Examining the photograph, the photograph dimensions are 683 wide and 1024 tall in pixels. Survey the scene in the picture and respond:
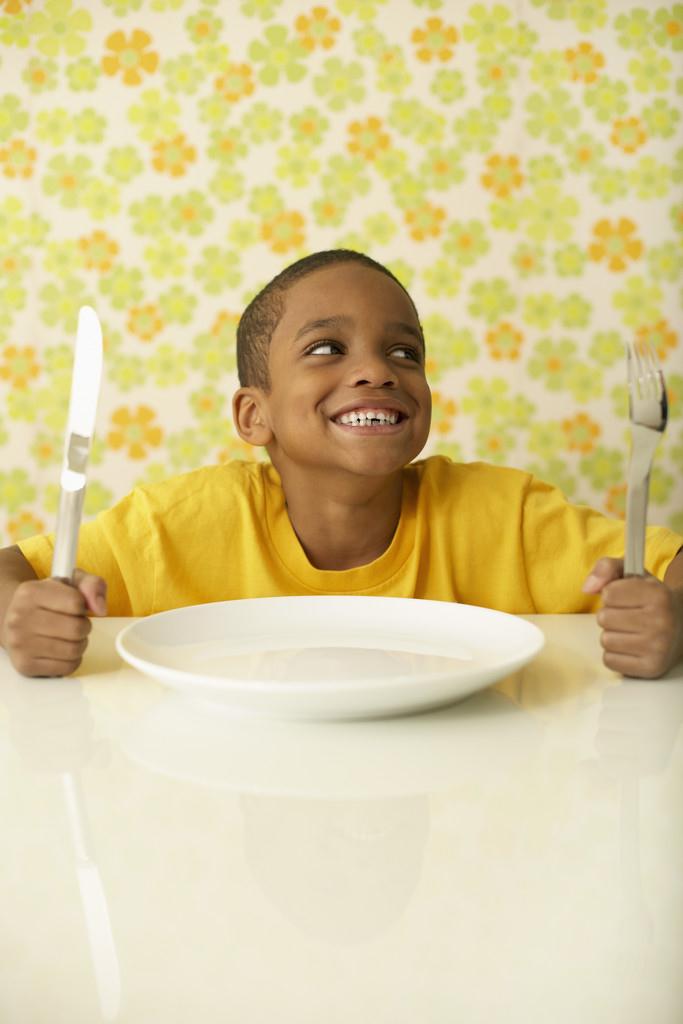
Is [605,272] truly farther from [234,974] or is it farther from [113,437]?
[234,974]

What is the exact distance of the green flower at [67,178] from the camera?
2.67 meters

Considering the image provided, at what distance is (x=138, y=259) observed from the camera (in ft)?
8.75

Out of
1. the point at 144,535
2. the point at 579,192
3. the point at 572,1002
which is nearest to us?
the point at 572,1002

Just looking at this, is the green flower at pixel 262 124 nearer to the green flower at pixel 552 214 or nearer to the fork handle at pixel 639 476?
the green flower at pixel 552 214

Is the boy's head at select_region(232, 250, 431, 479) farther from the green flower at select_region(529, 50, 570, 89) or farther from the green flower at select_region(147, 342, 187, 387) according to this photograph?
the green flower at select_region(529, 50, 570, 89)

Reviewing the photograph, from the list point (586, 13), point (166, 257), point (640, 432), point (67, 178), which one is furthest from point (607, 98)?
point (640, 432)

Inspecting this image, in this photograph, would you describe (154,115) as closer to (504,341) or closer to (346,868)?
(504,341)

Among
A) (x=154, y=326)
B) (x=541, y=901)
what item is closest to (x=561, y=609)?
(x=541, y=901)

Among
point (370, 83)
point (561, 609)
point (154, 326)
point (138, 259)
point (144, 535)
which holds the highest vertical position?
point (370, 83)

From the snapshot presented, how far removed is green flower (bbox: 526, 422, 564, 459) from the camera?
2.58 m

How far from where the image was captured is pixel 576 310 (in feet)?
8.45

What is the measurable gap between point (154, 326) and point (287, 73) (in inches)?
29.2

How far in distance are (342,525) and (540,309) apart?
1509mm

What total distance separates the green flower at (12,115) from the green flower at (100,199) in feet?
0.79
